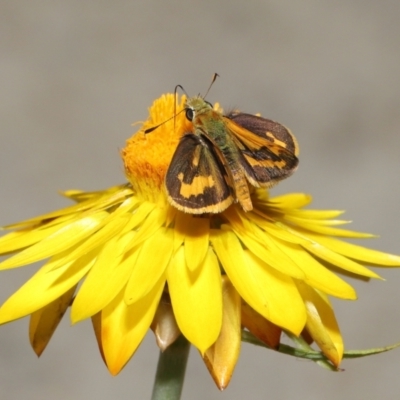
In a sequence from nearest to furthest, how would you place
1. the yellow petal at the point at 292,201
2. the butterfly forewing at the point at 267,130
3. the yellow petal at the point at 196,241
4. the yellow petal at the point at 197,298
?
the yellow petal at the point at 197,298
the yellow petal at the point at 196,241
the butterfly forewing at the point at 267,130
the yellow petal at the point at 292,201

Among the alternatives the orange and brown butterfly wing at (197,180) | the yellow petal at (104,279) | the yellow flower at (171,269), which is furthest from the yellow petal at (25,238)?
the orange and brown butterfly wing at (197,180)

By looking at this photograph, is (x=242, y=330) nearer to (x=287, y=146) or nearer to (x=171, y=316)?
(x=171, y=316)

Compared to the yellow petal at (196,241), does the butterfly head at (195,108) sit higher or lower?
higher

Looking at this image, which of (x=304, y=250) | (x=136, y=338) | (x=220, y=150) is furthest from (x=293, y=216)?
(x=136, y=338)

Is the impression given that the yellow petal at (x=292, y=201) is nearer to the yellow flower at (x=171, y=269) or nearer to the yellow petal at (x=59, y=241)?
the yellow flower at (x=171, y=269)

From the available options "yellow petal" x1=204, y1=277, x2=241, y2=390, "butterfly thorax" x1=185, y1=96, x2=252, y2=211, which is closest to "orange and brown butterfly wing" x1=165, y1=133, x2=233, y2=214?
"butterfly thorax" x1=185, y1=96, x2=252, y2=211

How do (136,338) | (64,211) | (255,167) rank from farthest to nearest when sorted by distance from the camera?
(64,211) < (255,167) < (136,338)
